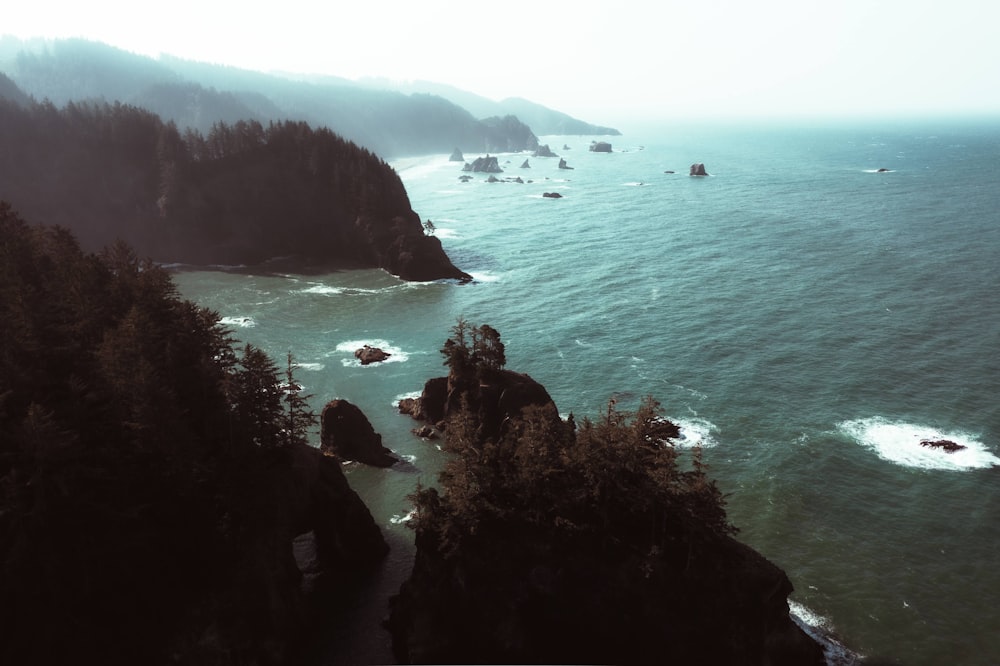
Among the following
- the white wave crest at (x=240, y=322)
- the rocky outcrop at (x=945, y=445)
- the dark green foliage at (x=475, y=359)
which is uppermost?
the dark green foliage at (x=475, y=359)

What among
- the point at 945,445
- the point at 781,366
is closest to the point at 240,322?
the point at 781,366


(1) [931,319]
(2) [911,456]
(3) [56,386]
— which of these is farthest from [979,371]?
(3) [56,386]

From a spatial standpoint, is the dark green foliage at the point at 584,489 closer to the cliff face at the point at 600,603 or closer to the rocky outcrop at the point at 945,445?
the cliff face at the point at 600,603

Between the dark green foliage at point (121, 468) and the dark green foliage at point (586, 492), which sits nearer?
the dark green foliage at point (121, 468)

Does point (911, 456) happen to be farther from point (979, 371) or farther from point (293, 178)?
point (293, 178)

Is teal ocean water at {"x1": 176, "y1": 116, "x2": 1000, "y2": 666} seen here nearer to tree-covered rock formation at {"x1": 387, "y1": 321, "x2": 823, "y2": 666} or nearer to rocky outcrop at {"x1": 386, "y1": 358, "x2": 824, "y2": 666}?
rocky outcrop at {"x1": 386, "y1": 358, "x2": 824, "y2": 666}

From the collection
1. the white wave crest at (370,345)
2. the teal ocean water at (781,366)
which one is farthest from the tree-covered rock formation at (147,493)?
the white wave crest at (370,345)

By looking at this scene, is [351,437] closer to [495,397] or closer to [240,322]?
[495,397]
